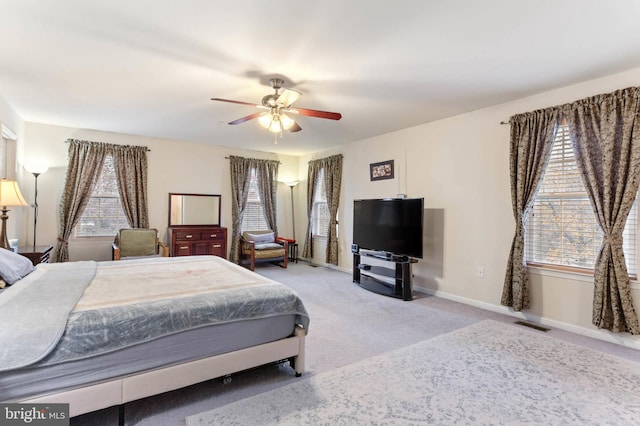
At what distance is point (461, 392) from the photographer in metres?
2.22

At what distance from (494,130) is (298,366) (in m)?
3.58

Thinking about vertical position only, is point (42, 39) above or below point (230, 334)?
above

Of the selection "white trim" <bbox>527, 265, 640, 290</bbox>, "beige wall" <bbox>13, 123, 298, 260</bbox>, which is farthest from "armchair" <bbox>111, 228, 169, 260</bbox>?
"white trim" <bbox>527, 265, 640, 290</bbox>

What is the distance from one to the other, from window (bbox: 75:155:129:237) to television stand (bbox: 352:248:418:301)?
4232 mm

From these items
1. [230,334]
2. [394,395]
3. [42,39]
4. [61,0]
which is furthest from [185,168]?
[394,395]

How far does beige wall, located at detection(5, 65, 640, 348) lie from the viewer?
11.5 feet

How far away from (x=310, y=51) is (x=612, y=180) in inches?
118

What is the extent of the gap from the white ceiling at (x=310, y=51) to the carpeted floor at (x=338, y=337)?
8.31ft

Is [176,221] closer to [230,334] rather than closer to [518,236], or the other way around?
[230,334]

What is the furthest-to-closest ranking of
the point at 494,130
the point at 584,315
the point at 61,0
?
the point at 494,130 → the point at 584,315 → the point at 61,0

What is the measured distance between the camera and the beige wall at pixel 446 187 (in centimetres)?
351

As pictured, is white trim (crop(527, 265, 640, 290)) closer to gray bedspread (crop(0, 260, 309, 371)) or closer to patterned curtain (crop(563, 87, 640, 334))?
patterned curtain (crop(563, 87, 640, 334))

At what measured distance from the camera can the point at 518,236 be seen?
370cm

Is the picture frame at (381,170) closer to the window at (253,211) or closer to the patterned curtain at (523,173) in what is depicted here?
the patterned curtain at (523,173)
